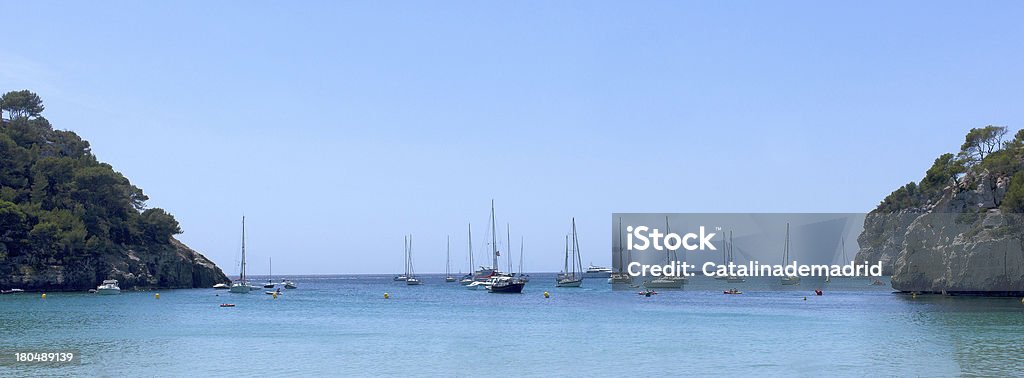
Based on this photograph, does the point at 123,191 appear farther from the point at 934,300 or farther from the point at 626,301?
the point at 934,300

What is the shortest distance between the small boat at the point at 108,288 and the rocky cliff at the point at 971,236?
102595mm

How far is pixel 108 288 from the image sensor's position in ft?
388

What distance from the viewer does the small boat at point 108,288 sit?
118 m

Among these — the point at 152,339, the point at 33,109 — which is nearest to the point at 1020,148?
the point at 152,339

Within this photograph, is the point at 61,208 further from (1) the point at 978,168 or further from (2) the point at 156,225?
(1) the point at 978,168

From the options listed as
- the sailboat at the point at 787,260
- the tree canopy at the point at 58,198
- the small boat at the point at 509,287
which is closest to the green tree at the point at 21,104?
the tree canopy at the point at 58,198

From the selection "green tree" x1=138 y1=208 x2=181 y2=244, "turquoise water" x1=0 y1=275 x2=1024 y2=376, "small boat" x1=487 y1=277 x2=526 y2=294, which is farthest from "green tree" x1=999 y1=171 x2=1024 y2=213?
"green tree" x1=138 y1=208 x2=181 y2=244

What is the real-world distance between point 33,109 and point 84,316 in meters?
98.7

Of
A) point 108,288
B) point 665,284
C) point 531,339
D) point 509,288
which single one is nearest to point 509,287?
point 509,288

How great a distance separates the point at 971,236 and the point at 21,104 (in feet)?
489

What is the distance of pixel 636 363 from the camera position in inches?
1633

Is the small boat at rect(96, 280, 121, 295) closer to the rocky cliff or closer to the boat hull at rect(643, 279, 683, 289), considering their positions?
the boat hull at rect(643, 279, 683, 289)

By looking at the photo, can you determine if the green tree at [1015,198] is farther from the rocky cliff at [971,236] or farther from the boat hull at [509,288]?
the boat hull at [509,288]

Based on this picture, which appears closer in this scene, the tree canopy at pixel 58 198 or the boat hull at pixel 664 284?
the tree canopy at pixel 58 198
